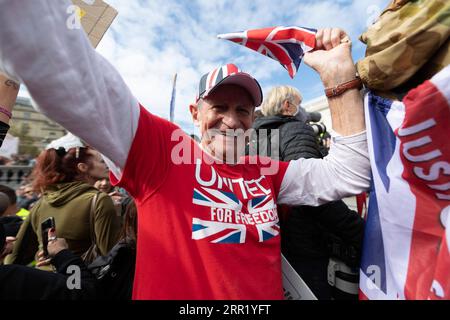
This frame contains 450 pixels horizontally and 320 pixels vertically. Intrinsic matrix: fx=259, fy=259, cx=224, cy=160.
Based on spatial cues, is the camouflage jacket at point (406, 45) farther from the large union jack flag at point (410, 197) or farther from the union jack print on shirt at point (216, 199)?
the union jack print on shirt at point (216, 199)

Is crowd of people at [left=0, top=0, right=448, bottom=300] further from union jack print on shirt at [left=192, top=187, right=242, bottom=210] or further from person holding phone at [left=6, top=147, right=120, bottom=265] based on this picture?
person holding phone at [left=6, top=147, right=120, bottom=265]

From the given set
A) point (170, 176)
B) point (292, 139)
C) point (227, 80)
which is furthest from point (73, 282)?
point (292, 139)

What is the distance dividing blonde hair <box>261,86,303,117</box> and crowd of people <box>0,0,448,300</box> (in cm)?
41

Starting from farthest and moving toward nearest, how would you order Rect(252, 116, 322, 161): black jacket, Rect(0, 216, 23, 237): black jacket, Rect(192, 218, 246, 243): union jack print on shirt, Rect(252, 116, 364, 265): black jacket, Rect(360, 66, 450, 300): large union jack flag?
Rect(0, 216, 23, 237): black jacket, Rect(252, 116, 322, 161): black jacket, Rect(252, 116, 364, 265): black jacket, Rect(192, 218, 246, 243): union jack print on shirt, Rect(360, 66, 450, 300): large union jack flag

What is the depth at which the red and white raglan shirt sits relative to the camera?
523 millimetres

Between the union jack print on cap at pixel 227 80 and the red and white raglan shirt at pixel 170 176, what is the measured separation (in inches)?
10.7

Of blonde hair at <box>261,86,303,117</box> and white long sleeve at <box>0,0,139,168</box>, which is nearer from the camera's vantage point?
white long sleeve at <box>0,0,139,168</box>

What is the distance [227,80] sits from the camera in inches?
44.0

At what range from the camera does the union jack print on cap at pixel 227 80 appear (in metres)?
1.10

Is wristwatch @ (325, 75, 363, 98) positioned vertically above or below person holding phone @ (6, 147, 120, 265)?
above

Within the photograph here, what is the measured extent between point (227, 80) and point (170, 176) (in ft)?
1.63

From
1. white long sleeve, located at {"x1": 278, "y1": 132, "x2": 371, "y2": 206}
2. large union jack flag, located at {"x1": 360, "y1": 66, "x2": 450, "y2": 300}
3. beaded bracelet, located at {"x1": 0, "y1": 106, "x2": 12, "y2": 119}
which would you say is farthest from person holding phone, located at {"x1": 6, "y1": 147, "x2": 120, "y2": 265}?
large union jack flag, located at {"x1": 360, "y1": 66, "x2": 450, "y2": 300}

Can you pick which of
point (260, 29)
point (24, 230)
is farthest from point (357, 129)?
point (24, 230)
